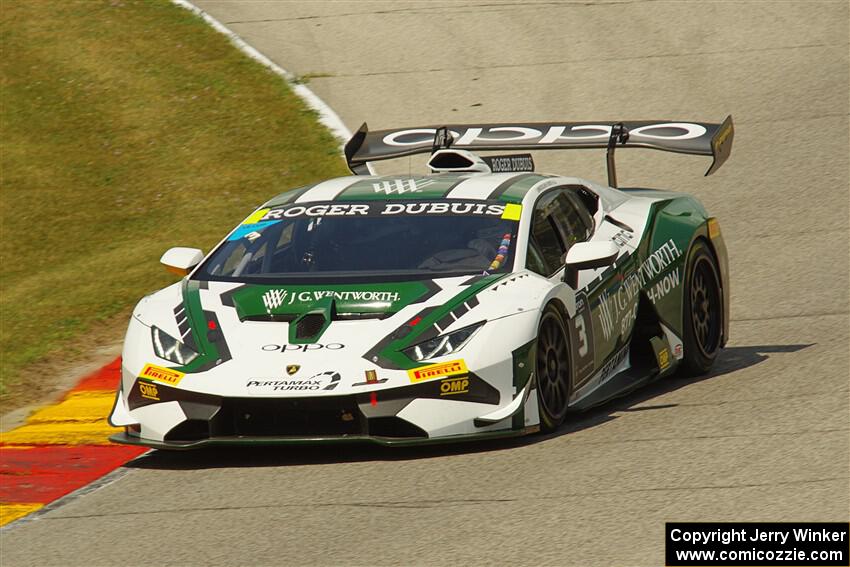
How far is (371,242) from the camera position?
8.34m

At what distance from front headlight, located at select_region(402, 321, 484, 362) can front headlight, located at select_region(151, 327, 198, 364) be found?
42.7 inches

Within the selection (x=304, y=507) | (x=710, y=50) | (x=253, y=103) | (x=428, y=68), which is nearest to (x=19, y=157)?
(x=253, y=103)

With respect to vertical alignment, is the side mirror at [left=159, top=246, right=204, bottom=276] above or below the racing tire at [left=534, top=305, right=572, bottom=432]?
above

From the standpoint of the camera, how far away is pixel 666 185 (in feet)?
51.3

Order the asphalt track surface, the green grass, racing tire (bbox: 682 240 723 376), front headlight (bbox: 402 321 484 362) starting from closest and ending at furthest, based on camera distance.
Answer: the asphalt track surface < front headlight (bbox: 402 321 484 362) < racing tire (bbox: 682 240 723 376) < the green grass

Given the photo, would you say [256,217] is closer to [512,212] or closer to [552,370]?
[512,212]

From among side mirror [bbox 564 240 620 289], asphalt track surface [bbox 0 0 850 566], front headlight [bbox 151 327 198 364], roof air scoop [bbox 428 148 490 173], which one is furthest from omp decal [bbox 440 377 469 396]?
roof air scoop [bbox 428 148 490 173]

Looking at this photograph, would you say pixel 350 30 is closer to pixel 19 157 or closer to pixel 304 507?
pixel 19 157

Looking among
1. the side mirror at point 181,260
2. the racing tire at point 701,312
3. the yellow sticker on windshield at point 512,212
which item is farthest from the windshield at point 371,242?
the racing tire at point 701,312

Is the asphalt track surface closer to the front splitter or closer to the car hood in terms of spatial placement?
the front splitter

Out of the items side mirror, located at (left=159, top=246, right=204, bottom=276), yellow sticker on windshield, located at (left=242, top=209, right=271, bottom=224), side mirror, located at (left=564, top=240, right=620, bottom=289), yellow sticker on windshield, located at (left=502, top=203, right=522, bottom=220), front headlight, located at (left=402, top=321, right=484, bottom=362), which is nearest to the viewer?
front headlight, located at (left=402, top=321, right=484, bottom=362)

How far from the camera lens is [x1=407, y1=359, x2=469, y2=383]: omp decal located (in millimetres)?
7242

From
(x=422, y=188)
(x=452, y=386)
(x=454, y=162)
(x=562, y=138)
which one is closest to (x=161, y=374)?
(x=452, y=386)

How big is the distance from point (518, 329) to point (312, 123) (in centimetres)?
1068
